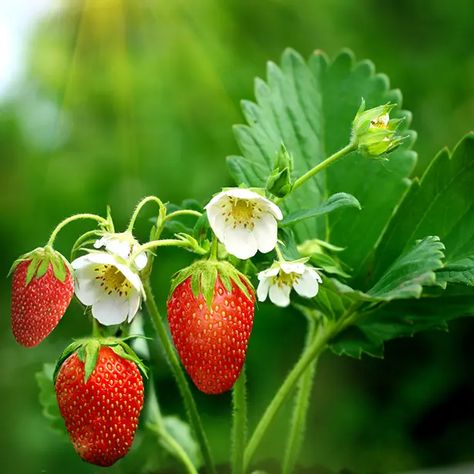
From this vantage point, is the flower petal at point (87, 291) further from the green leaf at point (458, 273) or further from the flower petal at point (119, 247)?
the green leaf at point (458, 273)

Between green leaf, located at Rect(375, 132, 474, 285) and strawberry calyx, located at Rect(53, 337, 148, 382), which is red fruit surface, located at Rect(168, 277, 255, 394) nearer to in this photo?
strawberry calyx, located at Rect(53, 337, 148, 382)

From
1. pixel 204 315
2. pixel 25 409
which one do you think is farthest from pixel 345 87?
pixel 25 409

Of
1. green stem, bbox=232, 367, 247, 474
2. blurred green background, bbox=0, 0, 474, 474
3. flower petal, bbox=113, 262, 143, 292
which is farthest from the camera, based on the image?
blurred green background, bbox=0, 0, 474, 474

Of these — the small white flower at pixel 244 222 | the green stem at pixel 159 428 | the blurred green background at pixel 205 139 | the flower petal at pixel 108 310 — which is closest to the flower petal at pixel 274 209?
the small white flower at pixel 244 222

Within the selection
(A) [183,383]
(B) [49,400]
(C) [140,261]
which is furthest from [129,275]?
(B) [49,400]

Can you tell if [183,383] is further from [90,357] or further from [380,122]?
[380,122]

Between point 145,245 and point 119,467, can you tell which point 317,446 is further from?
point 145,245

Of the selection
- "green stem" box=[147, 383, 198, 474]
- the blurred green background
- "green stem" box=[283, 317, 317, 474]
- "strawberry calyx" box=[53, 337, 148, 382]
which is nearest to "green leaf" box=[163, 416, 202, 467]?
"green stem" box=[147, 383, 198, 474]
